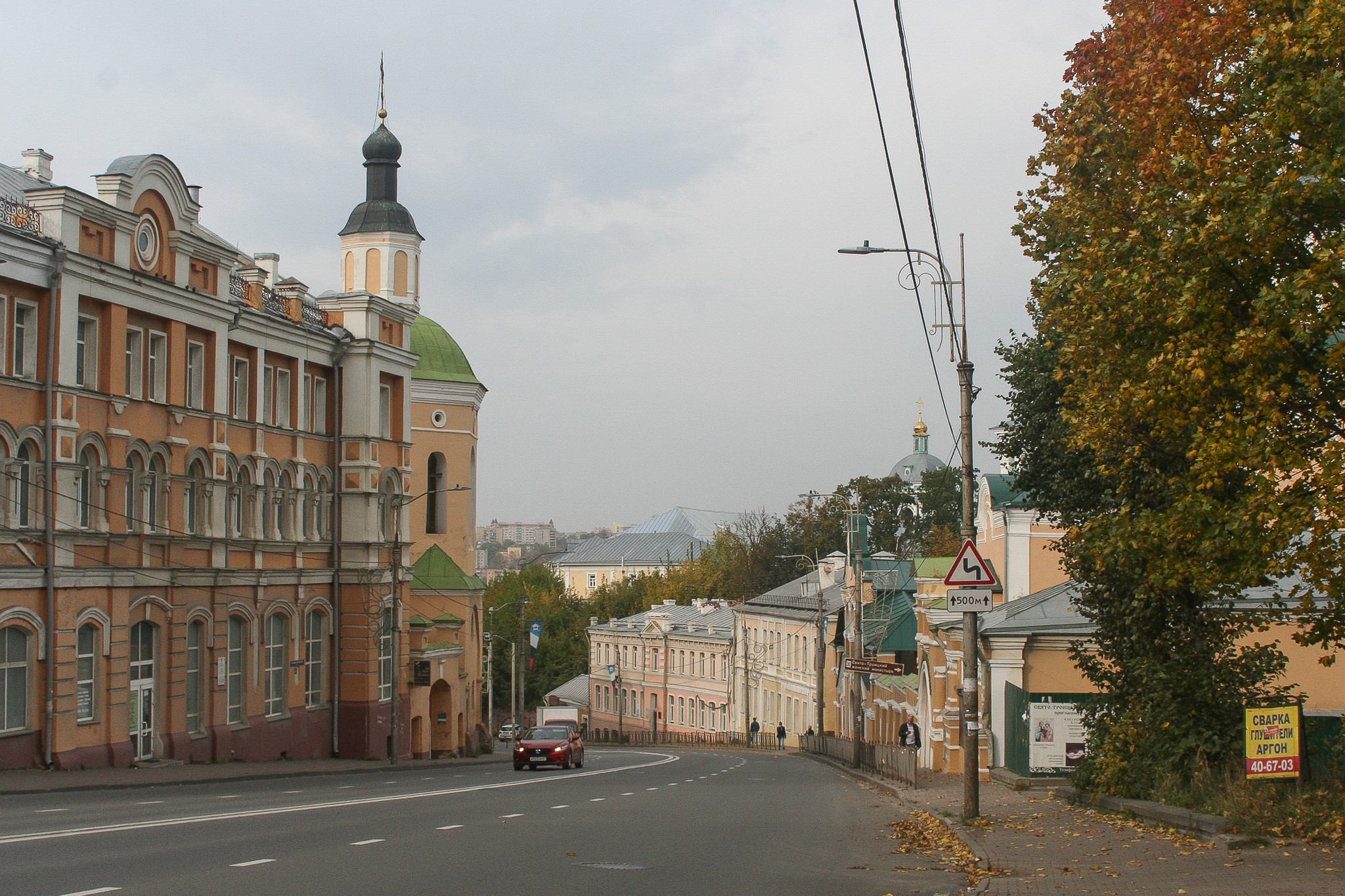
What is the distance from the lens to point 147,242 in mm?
30844

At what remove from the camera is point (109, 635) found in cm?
2902

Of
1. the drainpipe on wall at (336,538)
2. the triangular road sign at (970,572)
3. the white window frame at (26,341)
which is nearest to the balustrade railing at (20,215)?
the white window frame at (26,341)

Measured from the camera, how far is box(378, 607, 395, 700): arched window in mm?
40812

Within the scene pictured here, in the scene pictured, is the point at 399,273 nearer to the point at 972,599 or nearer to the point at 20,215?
the point at 20,215

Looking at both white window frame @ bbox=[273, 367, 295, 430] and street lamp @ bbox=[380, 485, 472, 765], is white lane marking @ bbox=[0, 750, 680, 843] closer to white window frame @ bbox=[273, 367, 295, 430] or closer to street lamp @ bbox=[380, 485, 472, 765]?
street lamp @ bbox=[380, 485, 472, 765]

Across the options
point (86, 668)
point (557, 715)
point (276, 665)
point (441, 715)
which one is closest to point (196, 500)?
point (86, 668)

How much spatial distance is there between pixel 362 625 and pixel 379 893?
31.0 meters

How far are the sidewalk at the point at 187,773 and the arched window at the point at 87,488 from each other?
16.7 feet

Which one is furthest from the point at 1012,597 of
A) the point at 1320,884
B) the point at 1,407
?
the point at 1320,884

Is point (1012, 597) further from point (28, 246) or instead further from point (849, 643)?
point (28, 246)

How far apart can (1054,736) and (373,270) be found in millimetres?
34343

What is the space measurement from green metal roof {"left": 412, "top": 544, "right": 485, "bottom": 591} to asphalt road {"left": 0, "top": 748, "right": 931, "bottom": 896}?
26.1 metres

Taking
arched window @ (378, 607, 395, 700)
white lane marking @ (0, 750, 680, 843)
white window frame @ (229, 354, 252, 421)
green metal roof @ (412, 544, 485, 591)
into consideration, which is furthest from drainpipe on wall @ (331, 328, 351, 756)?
white lane marking @ (0, 750, 680, 843)

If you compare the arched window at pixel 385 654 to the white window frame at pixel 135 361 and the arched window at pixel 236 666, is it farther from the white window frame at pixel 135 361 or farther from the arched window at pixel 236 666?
the white window frame at pixel 135 361
